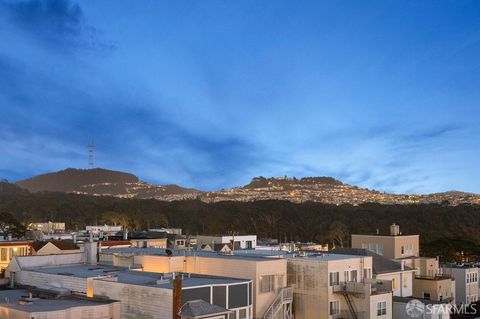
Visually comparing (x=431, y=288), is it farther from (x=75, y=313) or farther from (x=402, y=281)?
(x=75, y=313)

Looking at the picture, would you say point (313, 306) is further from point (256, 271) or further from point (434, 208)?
point (434, 208)

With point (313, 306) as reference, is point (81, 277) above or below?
above

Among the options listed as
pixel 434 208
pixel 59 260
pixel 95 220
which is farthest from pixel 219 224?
pixel 59 260

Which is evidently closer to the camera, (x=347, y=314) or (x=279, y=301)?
(x=279, y=301)

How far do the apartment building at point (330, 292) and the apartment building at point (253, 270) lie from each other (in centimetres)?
86

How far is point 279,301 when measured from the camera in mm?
28703

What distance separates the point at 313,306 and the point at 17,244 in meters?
26.8

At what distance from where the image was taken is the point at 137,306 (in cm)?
2242

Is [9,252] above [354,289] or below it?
above

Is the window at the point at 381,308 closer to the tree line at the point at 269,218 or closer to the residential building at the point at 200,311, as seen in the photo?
the residential building at the point at 200,311

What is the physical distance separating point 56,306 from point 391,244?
31.8 meters

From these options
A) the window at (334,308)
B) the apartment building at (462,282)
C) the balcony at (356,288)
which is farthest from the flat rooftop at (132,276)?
the apartment building at (462,282)

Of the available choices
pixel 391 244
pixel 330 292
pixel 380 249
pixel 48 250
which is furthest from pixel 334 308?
pixel 48 250

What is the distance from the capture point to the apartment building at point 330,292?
29.5 meters
